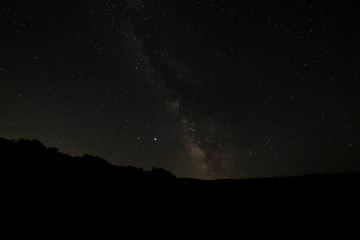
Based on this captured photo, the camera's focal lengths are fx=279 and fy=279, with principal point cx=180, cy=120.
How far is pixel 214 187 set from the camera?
454 inches

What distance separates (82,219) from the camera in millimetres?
10578

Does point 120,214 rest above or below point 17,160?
below

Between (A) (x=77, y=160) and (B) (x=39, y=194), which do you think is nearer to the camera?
(B) (x=39, y=194)

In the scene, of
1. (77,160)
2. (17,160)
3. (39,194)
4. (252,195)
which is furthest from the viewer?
(77,160)

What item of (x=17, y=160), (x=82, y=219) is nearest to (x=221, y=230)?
(x=82, y=219)

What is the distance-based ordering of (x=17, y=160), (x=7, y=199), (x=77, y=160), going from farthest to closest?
(x=77, y=160) < (x=17, y=160) < (x=7, y=199)

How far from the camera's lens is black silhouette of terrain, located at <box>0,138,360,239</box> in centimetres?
780

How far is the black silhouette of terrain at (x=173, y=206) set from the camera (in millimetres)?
7805

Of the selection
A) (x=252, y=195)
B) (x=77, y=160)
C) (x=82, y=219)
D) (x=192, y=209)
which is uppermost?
(x=77, y=160)

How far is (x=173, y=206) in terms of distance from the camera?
10672 millimetres

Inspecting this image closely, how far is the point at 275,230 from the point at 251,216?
1079 millimetres

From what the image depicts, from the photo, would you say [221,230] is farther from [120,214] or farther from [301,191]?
[120,214]

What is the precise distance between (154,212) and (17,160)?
9328mm

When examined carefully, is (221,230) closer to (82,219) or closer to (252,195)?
(252,195)
